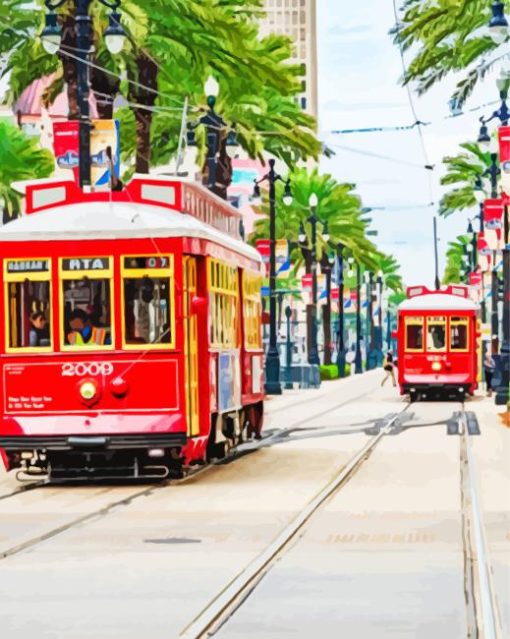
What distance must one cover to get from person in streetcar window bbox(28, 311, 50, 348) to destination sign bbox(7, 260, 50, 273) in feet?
1.66

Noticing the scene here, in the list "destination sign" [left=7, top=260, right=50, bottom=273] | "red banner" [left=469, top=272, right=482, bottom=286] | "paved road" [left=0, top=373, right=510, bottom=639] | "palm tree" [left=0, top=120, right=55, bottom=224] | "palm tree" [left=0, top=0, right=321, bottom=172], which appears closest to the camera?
"paved road" [left=0, top=373, right=510, bottom=639]

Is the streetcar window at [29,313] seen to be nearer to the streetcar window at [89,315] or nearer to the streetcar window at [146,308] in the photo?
the streetcar window at [89,315]

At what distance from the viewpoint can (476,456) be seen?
28734 millimetres

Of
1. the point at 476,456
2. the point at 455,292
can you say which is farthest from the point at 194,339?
the point at 455,292

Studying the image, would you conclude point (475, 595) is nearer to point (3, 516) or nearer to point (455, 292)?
point (3, 516)

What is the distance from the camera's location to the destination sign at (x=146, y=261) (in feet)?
73.6

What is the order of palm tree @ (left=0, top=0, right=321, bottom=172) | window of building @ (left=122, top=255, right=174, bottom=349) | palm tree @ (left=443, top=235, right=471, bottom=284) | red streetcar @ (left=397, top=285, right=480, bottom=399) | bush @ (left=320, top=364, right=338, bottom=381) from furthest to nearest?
palm tree @ (left=443, top=235, right=471, bottom=284), bush @ (left=320, top=364, right=338, bottom=381), red streetcar @ (left=397, top=285, right=480, bottom=399), palm tree @ (left=0, top=0, right=321, bottom=172), window of building @ (left=122, top=255, right=174, bottom=349)

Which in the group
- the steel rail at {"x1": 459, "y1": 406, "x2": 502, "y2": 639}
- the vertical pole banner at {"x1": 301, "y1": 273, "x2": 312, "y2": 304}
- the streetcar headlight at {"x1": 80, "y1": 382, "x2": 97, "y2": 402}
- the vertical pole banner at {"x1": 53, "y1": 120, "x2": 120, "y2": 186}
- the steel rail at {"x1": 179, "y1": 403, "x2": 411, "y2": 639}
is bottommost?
the steel rail at {"x1": 459, "y1": 406, "x2": 502, "y2": 639}

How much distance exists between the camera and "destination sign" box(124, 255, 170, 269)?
22.4 m

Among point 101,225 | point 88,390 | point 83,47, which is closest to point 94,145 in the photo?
point 83,47

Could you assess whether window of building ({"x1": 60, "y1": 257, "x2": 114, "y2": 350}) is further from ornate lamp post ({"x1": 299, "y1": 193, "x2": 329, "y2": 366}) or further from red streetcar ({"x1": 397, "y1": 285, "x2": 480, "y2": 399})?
ornate lamp post ({"x1": 299, "y1": 193, "x2": 329, "y2": 366})

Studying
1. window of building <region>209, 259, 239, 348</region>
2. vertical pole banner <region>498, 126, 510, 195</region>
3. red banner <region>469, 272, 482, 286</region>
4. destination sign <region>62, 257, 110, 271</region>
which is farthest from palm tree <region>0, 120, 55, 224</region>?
destination sign <region>62, 257, 110, 271</region>

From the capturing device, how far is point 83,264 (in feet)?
73.9

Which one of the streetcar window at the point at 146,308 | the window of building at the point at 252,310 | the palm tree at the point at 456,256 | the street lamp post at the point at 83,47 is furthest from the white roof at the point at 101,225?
the palm tree at the point at 456,256
